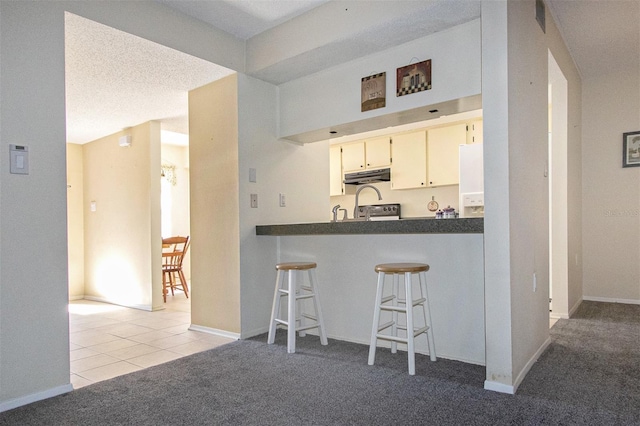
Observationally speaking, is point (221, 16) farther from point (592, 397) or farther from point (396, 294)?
point (592, 397)

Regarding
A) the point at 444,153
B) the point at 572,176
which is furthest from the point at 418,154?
the point at 572,176

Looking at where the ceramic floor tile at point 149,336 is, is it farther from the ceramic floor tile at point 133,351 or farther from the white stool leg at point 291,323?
the white stool leg at point 291,323

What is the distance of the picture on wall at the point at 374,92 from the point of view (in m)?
2.93

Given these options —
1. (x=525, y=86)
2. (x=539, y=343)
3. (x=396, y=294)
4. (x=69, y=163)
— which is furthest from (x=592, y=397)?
(x=69, y=163)

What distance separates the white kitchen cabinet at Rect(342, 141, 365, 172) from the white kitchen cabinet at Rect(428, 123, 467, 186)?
1120 millimetres

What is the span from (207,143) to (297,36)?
120cm

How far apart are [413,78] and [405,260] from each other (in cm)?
126

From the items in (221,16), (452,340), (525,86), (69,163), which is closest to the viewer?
(525,86)

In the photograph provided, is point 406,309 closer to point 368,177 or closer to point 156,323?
point 156,323

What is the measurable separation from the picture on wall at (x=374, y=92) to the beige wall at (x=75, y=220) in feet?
14.5

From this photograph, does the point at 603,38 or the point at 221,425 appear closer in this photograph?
the point at 221,425

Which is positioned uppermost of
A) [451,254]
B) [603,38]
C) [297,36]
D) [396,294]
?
[603,38]

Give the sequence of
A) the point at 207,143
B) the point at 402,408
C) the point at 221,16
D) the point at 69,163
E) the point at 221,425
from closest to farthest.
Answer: the point at 221,425 → the point at 402,408 → the point at 221,16 → the point at 207,143 → the point at 69,163

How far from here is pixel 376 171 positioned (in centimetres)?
604
